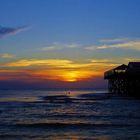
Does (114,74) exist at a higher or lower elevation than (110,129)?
higher

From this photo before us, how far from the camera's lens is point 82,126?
21.7 metres

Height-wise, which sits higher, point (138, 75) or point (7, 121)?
point (138, 75)

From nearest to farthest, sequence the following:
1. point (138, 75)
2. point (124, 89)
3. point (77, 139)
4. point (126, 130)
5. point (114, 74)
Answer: point (77, 139)
point (126, 130)
point (138, 75)
point (114, 74)
point (124, 89)

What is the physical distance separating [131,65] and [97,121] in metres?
36.7

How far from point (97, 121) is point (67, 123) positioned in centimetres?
193

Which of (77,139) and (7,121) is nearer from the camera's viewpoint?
(77,139)

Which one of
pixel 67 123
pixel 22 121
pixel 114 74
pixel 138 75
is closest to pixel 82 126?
pixel 67 123

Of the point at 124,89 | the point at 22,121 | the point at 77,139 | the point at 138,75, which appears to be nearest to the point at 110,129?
the point at 77,139

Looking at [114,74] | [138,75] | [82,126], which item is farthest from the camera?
[114,74]

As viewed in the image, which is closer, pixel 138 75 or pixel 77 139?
pixel 77 139

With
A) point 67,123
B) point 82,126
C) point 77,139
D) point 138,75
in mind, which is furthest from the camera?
point 138,75

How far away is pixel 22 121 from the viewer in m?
24.2

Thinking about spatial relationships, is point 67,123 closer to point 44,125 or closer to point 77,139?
point 44,125

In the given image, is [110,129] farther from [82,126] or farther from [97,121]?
[97,121]
